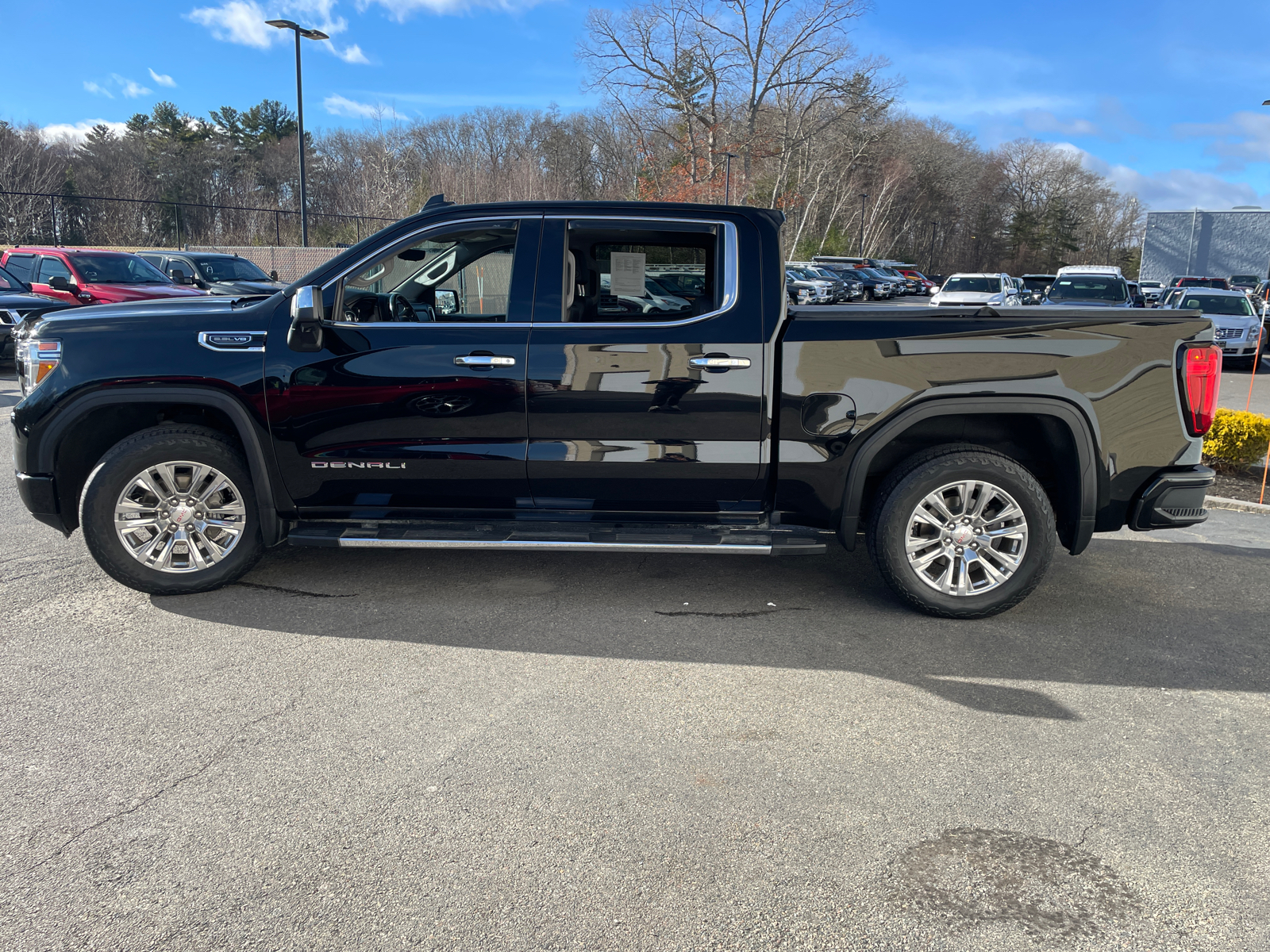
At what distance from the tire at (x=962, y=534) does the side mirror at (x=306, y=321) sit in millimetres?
2916

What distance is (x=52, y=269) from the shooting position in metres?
16.3

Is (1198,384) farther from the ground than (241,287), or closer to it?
closer to it

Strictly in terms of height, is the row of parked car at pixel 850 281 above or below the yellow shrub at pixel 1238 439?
above

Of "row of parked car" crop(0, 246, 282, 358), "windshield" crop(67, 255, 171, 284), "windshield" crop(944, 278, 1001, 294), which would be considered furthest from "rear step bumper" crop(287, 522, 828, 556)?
"windshield" crop(944, 278, 1001, 294)

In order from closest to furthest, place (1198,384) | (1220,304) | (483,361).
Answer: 1. (1198,384)
2. (483,361)
3. (1220,304)

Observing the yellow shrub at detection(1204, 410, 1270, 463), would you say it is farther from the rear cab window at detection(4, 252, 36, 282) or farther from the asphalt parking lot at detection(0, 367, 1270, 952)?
the rear cab window at detection(4, 252, 36, 282)

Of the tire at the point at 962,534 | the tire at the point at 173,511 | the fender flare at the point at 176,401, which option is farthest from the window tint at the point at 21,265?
the tire at the point at 962,534

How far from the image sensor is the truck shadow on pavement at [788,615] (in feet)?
14.0

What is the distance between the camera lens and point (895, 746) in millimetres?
3512

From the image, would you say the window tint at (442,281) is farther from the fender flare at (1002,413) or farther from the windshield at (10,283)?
the windshield at (10,283)

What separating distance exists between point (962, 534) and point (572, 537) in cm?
194

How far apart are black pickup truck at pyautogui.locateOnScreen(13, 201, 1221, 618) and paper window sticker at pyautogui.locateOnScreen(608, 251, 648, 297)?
15 centimetres

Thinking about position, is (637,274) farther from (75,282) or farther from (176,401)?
(75,282)

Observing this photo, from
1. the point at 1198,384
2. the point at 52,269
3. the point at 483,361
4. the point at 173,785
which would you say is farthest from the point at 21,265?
the point at 1198,384
